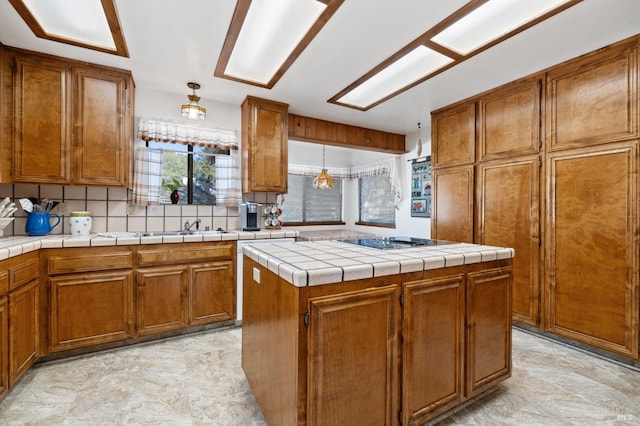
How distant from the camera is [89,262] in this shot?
88.8 inches

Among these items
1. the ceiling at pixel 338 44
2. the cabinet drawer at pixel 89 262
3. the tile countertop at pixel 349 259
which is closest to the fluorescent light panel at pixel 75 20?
the ceiling at pixel 338 44

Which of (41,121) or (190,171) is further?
(190,171)

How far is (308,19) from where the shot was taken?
76.3 inches

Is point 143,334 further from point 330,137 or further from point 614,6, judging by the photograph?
point 614,6

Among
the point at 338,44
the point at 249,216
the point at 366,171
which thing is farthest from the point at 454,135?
the point at 249,216

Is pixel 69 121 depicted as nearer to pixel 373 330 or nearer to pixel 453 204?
pixel 373 330

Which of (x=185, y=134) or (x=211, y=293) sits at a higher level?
(x=185, y=134)

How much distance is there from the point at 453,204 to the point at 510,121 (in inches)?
39.8

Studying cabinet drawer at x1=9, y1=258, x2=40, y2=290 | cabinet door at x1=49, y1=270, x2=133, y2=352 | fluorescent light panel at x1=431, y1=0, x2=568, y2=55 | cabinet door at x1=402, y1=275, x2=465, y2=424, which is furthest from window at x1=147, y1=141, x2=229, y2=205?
cabinet door at x1=402, y1=275, x2=465, y2=424

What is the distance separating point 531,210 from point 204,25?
120 inches

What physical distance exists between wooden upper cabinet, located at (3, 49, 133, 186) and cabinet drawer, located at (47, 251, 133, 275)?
661mm

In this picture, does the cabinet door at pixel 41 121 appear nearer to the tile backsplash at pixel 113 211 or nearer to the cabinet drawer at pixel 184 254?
the tile backsplash at pixel 113 211

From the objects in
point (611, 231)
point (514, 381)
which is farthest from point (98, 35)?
point (611, 231)

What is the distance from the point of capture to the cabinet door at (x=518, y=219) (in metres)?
2.67
